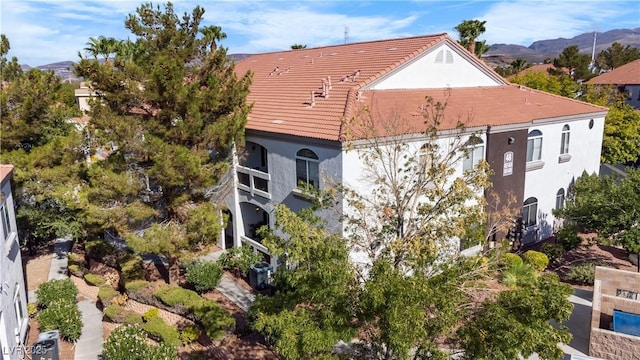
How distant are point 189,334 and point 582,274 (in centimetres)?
1714

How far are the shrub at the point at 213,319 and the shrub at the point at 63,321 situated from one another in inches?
165

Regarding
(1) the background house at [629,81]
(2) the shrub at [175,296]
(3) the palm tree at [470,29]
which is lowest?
(2) the shrub at [175,296]

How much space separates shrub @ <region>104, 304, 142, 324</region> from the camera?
1731 centimetres

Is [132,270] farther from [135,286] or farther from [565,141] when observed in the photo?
[565,141]

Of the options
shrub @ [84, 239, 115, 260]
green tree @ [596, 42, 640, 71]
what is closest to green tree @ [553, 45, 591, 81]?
green tree @ [596, 42, 640, 71]

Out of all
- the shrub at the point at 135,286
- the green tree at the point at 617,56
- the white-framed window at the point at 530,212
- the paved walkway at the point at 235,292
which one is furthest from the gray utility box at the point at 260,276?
the green tree at the point at 617,56

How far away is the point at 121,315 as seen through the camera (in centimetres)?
1748

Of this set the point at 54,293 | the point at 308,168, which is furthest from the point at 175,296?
the point at 308,168

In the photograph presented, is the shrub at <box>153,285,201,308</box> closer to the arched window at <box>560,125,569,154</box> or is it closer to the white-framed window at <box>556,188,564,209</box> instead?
the white-framed window at <box>556,188,564,209</box>

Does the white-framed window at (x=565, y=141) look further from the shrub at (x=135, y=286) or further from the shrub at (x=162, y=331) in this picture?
the shrub at (x=135, y=286)

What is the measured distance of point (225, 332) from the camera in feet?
53.4

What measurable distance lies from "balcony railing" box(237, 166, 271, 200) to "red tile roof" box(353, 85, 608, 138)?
235 inches

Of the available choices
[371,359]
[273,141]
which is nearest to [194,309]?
[273,141]

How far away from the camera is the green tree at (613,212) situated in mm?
17766
